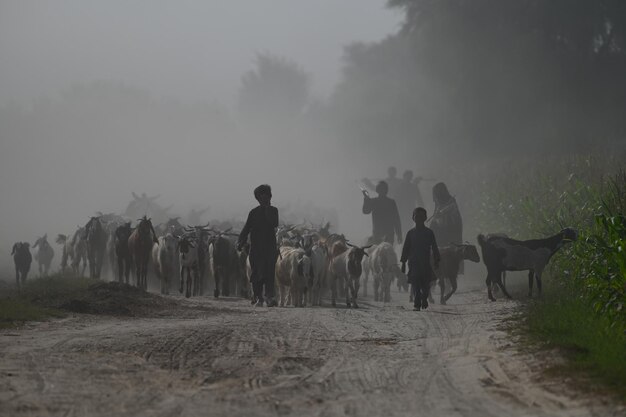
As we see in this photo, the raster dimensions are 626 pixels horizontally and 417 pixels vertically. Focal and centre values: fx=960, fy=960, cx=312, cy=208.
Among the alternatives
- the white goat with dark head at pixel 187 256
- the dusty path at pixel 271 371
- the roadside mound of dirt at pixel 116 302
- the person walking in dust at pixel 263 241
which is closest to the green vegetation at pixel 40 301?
the roadside mound of dirt at pixel 116 302

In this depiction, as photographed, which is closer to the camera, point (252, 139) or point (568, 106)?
point (568, 106)

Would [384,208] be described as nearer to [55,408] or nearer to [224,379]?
[224,379]

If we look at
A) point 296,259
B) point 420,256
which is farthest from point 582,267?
point 296,259

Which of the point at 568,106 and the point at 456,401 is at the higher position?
the point at 568,106

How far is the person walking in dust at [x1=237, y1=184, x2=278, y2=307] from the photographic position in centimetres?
1845

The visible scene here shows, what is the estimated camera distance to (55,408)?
749 centimetres

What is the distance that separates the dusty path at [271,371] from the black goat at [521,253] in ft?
14.9

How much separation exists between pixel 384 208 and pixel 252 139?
94.6m

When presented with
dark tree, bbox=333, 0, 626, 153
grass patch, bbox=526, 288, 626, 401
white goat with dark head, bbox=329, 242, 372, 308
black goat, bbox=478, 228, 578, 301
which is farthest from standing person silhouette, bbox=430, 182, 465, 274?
dark tree, bbox=333, 0, 626, 153

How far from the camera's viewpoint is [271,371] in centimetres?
923

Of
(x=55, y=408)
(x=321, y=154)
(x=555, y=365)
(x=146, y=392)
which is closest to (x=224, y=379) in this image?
(x=146, y=392)

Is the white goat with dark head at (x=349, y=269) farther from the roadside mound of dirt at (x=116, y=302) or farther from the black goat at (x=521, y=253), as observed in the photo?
the roadside mound of dirt at (x=116, y=302)

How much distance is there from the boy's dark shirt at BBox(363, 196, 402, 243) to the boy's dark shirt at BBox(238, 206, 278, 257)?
6.62 metres

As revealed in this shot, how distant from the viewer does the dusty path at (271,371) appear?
24.8ft
